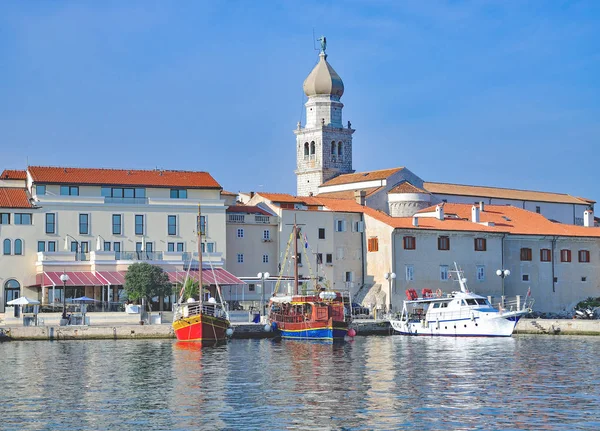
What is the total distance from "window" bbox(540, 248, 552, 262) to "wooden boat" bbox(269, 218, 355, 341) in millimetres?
25825

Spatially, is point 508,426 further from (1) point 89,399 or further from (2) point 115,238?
(2) point 115,238

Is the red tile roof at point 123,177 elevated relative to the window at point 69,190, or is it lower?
elevated

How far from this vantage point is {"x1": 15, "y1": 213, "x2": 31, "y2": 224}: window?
79.7 m

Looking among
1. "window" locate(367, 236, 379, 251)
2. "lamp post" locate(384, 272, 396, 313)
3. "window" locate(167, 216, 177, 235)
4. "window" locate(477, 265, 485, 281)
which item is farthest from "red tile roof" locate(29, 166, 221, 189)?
"window" locate(477, 265, 485, 281)

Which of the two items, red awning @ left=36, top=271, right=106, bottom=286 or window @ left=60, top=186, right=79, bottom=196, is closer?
red awning @ left=36, top=271, right=106, bottom=286

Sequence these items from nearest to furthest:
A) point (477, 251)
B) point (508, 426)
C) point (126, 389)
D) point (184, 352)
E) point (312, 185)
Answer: point (508, 426) < point (126, 389) < point (184, 352) < point (477, 251) < point (312, 185)

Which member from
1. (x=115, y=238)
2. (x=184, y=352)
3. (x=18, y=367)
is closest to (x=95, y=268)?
(x=115, y=238)

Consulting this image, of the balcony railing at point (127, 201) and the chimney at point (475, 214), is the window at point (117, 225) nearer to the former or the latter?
the balcony railing at point (127, 201)

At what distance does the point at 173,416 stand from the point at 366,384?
1028 cm

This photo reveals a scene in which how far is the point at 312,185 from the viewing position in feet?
411

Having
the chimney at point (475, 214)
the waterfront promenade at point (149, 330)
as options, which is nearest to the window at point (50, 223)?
the waterfront promenade at point (149, 330)

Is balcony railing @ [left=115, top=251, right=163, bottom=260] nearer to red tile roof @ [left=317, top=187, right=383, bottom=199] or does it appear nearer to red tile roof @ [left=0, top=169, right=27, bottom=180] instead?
red tile roof @ [left=0, top=169, right=27, bottom=180]

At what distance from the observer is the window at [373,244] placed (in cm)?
8912

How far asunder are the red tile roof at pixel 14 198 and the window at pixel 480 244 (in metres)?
33.8
